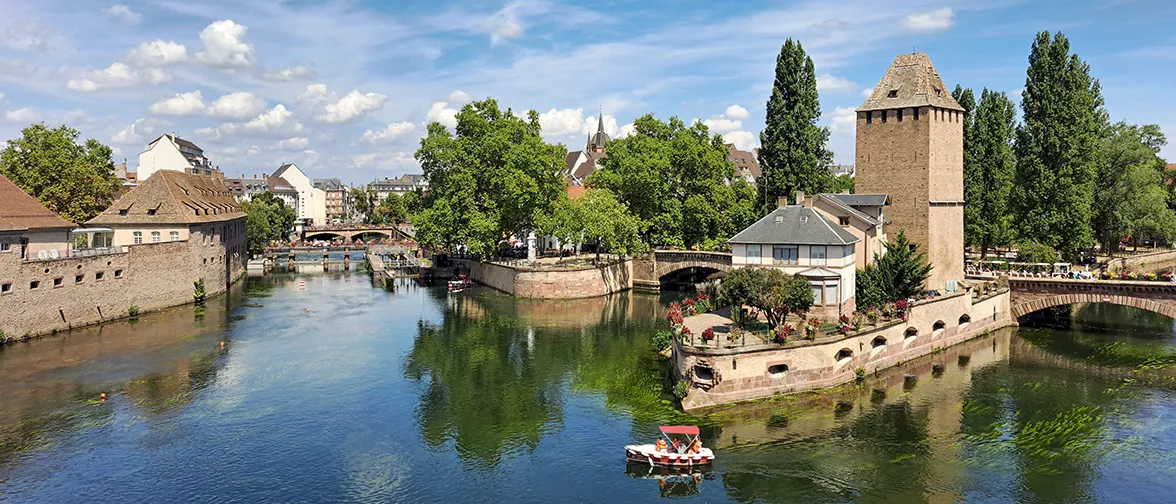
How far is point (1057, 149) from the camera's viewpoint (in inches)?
2217

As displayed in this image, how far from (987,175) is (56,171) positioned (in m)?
76.7

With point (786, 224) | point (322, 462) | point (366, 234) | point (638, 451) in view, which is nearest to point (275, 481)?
point (322, 462)

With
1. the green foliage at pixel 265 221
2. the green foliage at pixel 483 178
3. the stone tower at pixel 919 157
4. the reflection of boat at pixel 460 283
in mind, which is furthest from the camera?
the green foliage at pixel 265 221

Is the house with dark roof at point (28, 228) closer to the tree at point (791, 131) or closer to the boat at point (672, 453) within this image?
the boat at point (672, 453)

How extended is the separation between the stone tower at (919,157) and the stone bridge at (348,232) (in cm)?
9009

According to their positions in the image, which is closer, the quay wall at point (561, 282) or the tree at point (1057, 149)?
the tree at point (1057, 149)

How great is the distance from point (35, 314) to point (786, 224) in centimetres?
4601

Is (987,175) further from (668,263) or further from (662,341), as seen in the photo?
(662,341)

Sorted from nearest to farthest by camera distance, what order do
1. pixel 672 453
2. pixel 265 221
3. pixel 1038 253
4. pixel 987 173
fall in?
pixel 672 453 → pixel 1038 253 → pixel 987 173 → pixel 265 221

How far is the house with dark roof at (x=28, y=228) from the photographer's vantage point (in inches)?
1854

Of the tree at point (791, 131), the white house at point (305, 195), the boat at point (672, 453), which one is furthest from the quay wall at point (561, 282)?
the white house at point (305, 195)

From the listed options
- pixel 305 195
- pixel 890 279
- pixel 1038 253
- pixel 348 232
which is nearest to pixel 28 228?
pixel 890 279

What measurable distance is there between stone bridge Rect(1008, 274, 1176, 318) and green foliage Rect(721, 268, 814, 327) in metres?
22.6

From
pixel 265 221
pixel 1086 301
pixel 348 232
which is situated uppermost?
pixel 265 221
